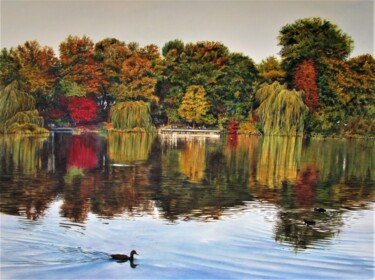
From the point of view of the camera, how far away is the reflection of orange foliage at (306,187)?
8.32 meters

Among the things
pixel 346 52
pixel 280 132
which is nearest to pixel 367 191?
pixel 280 132

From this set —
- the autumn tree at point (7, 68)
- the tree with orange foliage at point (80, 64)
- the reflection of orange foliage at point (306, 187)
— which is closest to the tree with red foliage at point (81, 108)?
the tree with orange foliage at point (80, 64)

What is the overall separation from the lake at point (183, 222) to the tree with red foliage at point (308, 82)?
19.5 metres

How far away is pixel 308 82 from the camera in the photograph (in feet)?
102

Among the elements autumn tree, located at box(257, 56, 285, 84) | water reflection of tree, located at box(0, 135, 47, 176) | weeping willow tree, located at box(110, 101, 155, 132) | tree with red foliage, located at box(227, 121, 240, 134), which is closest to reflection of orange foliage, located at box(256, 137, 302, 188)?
water reflection of tree, located at box(0, 135, 47, 176)

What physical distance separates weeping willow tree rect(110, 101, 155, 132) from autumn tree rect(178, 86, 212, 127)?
4575mm

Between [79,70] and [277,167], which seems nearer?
[277,167]

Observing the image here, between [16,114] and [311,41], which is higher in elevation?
[311,41]

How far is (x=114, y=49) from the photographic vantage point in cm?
3456

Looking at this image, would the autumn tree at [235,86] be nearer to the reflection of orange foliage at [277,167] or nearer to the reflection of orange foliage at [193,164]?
the reflection of orange foliage at [277,167]

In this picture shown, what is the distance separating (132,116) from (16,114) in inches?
272

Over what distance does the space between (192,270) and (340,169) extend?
8.90 meters

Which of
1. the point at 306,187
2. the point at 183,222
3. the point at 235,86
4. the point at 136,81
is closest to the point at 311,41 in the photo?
the point at 235,86

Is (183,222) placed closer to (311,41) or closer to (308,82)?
(308,82)
